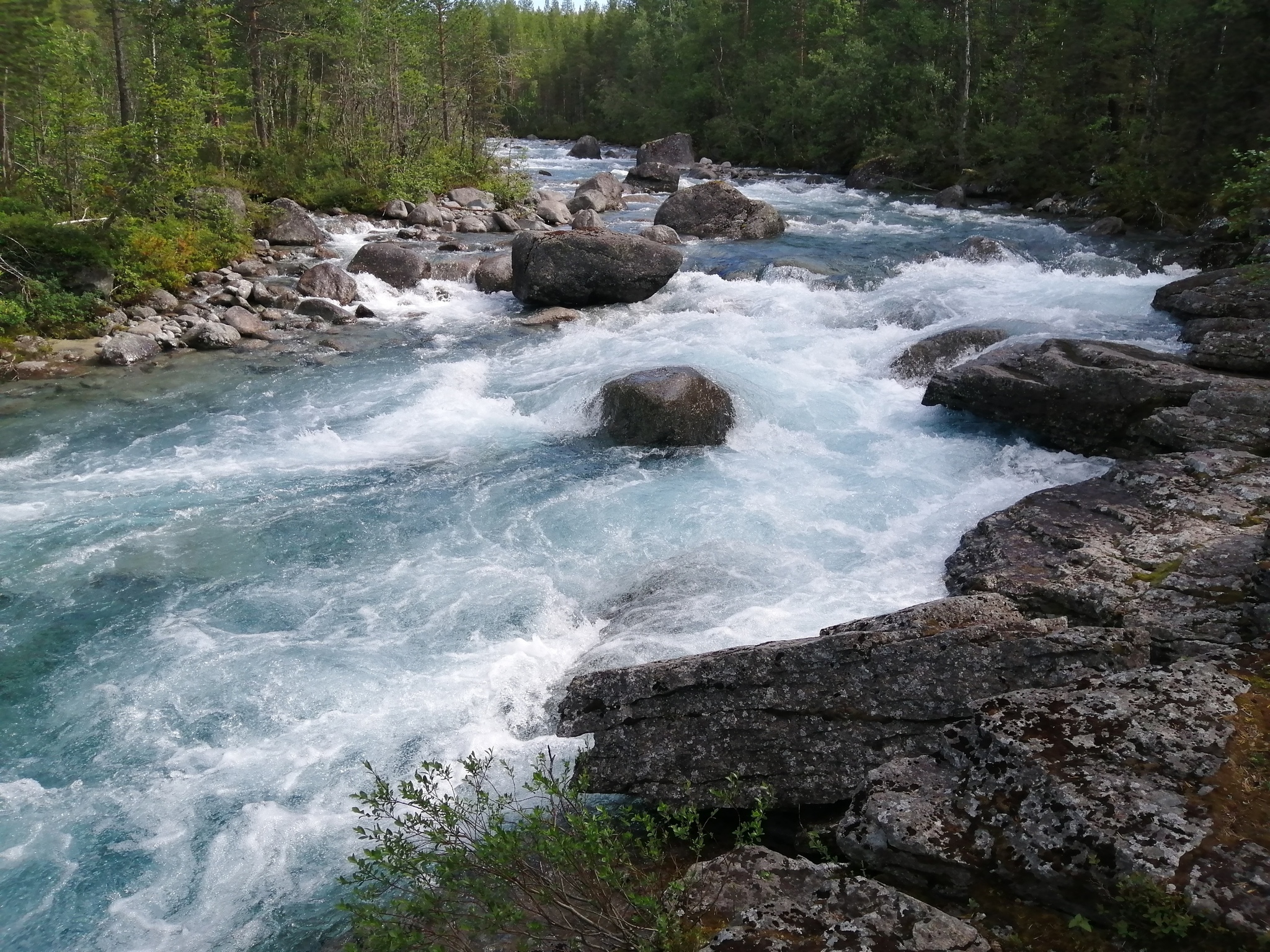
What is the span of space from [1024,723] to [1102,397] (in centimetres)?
774

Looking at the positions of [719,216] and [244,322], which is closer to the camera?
[244,322]

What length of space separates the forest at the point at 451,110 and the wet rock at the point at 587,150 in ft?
30.8

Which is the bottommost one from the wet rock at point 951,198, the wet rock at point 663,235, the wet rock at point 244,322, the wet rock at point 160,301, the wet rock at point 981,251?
the wet rock at point 244,322

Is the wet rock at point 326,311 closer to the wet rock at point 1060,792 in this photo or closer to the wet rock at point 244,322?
the wet rock at point 244,322

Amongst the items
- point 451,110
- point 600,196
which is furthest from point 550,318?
point 451,110

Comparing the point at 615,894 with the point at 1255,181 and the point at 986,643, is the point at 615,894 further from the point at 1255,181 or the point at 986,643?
the point at 1255,181

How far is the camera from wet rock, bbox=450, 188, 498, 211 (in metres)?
31.8

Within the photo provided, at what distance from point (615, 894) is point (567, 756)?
193cm

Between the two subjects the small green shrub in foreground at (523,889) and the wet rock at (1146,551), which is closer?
the small green shrub in foreground at (523,889)

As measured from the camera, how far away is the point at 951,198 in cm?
3288

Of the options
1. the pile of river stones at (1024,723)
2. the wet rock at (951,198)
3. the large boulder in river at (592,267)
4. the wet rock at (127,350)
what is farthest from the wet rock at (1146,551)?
the wet rock at (951,198)

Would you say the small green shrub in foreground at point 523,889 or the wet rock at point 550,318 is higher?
the wet rock at point 550,318

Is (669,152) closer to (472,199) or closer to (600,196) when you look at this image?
(600,196)

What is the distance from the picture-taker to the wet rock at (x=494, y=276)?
2020cm
